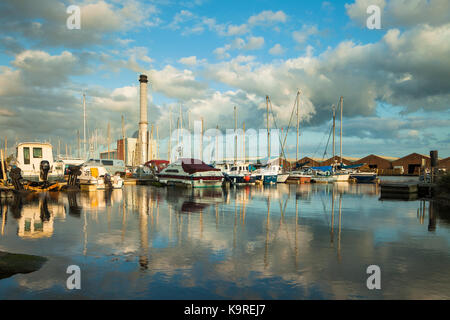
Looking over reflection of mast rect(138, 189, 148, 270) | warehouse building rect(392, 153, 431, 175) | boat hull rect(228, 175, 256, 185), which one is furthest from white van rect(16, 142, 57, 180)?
warehouse building rect(392, 153, 431, 175)

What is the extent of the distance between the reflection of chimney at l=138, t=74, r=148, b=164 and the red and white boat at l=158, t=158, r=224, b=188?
220 feet

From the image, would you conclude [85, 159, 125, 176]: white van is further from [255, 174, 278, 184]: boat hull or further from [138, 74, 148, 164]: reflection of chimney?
[138, 74, 148, 164]: reflection of chimney

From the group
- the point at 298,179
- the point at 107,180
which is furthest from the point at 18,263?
the point at 298,179

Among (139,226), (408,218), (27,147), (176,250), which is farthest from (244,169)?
(176,250)

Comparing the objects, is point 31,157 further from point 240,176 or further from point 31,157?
point 240,176

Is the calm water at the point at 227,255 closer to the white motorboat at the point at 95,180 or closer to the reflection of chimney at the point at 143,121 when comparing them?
the white motorboat at the point at 95,180

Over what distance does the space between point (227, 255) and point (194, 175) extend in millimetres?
29690

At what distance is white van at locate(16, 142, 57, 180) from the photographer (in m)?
32.0

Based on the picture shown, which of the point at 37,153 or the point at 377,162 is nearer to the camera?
the point at 37,153

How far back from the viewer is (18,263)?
7.66m

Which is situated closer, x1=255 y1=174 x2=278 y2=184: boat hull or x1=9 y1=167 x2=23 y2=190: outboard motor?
x1=9 y1=167 x2=23 y2=190: outboard motor

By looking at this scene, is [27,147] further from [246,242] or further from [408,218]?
[408,218]

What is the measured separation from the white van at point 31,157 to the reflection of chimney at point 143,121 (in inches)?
2834
